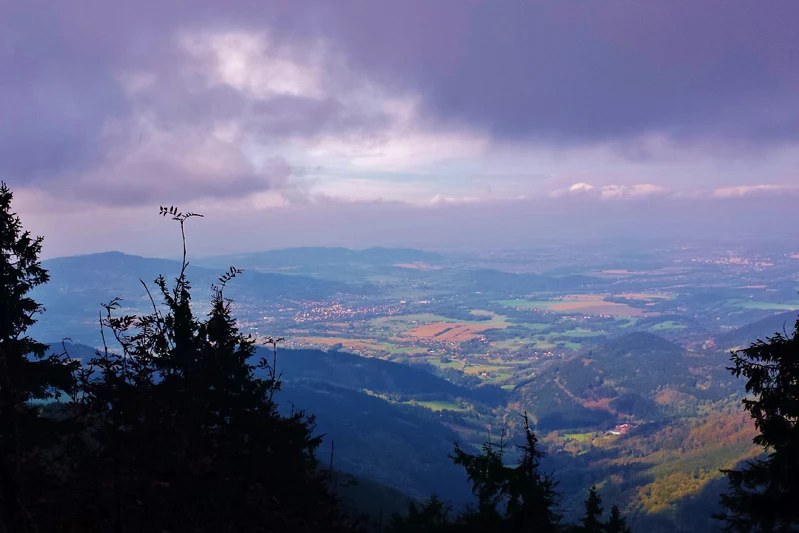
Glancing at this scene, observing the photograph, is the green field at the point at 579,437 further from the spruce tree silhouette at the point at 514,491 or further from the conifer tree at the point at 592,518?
the spruce tree silhouette at the point at 514,491

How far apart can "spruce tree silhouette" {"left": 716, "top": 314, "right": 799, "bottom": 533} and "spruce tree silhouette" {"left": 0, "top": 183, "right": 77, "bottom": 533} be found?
1229 cm

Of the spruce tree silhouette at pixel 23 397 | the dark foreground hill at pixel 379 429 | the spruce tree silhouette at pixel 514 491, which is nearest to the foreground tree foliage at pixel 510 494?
the spruce tree silhouette at pixel 514 491

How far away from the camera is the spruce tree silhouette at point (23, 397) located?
674cm

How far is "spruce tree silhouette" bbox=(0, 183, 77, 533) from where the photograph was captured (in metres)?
6.74

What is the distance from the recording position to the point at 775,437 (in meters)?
11.4

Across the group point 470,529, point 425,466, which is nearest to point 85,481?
point 470,529

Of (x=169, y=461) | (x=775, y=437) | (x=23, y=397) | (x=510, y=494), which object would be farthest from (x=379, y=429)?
(x=169, y=461)

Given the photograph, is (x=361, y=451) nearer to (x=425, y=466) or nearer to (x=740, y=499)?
(x=425, y=466)

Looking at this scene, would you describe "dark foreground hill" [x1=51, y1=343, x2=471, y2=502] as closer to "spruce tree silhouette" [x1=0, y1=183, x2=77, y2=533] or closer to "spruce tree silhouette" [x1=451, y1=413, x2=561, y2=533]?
"spruce tree silhouette" [x1=0, y1=183, x2=77, y2=533]

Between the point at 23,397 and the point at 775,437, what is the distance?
46.0ft

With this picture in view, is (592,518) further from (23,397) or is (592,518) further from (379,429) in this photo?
(379,429)

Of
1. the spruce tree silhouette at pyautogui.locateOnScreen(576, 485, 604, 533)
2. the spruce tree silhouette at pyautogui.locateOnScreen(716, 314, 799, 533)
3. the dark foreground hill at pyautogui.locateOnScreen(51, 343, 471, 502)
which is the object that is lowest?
the dark foreground hill at pyautogui.locateOnScreen(51, 343, 471, 502)

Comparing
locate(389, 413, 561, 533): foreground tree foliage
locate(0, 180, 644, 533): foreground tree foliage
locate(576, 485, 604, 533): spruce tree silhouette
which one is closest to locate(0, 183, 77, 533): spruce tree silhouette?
locate(0, 180, 644, 533): foreground tree foliage

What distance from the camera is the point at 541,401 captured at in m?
190
